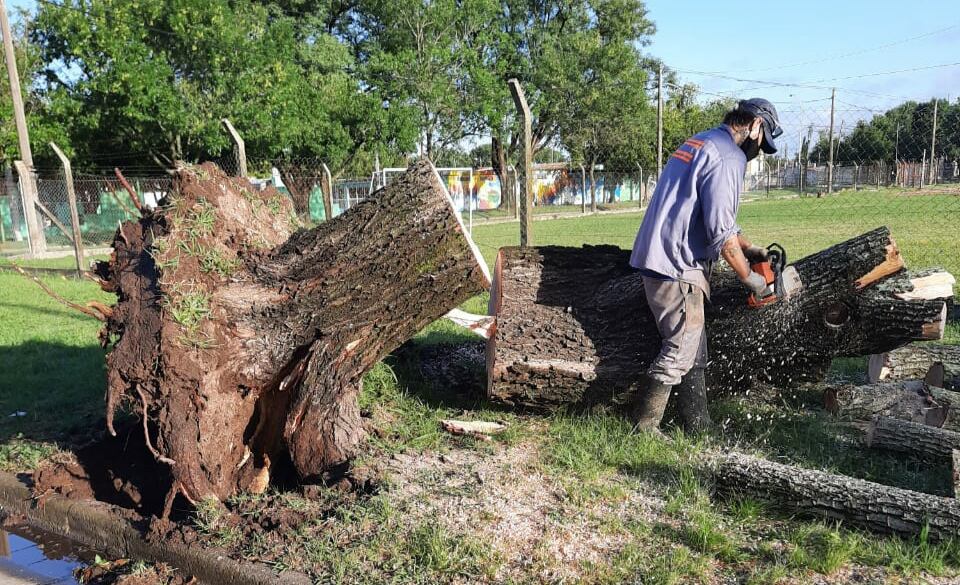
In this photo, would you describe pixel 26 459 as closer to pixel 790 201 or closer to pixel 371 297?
pixel 371 297

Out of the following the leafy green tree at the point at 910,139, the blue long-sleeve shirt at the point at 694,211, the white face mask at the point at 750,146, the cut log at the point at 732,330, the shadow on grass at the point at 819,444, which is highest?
the leafy green tree at the point at 910,139

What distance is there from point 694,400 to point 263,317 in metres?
2.41

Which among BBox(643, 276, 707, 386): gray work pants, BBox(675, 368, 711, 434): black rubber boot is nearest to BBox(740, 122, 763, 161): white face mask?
BBox(643, 276, 707, 386): gray work pants

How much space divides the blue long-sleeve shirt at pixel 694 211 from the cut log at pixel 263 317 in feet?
3.27

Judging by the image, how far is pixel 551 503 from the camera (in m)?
3.12

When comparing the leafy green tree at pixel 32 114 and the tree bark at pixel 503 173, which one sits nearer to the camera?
the leafy green tree at pixel 32 114

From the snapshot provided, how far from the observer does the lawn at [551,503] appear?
8.55 ft

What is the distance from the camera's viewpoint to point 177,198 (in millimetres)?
3566

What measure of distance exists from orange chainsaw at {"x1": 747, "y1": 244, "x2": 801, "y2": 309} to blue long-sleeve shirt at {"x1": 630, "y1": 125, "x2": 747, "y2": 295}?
0.24 meters

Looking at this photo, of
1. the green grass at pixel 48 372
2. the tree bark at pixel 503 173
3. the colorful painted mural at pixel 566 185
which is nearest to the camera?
the green grass at pixel 48 372

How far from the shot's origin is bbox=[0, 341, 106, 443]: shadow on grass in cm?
442

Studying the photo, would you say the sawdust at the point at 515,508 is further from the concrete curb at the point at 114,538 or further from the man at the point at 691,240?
the man at the point at 691,240

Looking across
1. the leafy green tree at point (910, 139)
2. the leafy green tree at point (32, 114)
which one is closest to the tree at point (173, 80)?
the leafy green tree at point (32, 114)

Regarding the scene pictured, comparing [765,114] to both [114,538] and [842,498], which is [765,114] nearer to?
[842,498]
